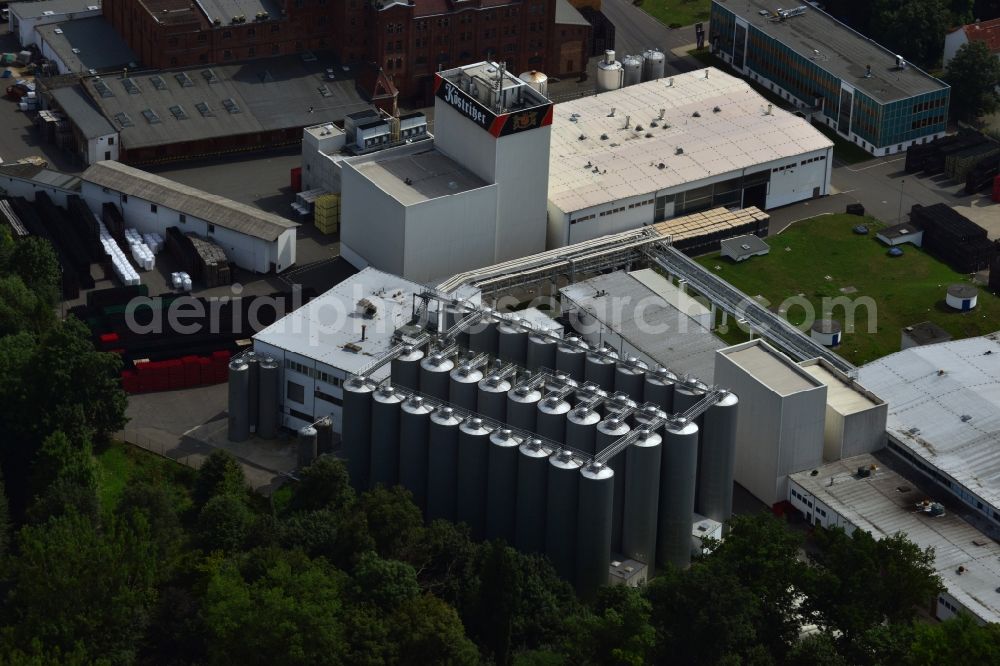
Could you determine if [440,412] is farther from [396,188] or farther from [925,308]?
[925,308]

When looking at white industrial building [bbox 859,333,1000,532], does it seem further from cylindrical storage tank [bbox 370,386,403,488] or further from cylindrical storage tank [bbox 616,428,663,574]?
cylindrical storage tank [bbox 370,386,403,488]

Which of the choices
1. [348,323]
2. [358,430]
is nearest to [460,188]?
[348,323]

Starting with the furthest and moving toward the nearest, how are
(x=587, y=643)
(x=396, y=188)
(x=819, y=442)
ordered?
1. (x=396, y=188)
2. (x=819, y=442)
3. (x=587, y=643)

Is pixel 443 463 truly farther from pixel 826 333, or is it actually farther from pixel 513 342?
pixel 826 333

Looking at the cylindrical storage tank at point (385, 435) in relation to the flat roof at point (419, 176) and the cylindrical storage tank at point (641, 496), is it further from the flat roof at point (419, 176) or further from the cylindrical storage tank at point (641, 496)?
the flat roof at point (419, 176)

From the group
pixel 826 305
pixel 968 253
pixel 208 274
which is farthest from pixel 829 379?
pixel 208 274

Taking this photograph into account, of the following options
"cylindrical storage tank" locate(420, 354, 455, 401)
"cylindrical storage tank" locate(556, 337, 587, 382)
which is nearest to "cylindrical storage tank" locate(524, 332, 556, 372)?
"cylindrical storage tank" locate(556, 337, 587, 382)
